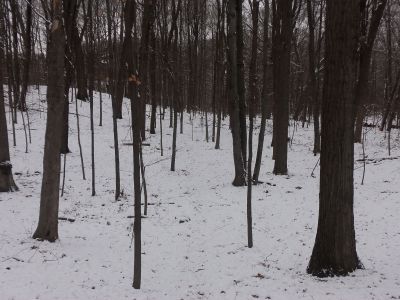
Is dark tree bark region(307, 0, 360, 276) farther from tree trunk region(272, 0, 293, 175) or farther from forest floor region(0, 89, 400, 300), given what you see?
tree trunk region(272, 0, 293, 175)

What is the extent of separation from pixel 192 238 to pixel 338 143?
4.31m

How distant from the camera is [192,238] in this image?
27.9ft

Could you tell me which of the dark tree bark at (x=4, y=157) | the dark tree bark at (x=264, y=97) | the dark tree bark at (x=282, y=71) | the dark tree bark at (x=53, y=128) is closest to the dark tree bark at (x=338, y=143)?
the dark tree bark at (x=53, y=128)

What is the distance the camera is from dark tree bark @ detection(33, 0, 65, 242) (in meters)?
6.55

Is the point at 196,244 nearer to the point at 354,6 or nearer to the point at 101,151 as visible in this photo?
the point at 354,6

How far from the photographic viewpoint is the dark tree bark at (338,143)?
202 inches

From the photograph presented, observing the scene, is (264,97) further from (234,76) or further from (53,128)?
(53,128)

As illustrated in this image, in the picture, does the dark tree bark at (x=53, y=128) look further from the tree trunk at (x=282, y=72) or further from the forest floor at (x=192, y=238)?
the tree trunk at (x=282, y=72)

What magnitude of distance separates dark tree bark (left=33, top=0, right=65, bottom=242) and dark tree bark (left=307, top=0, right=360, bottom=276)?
4276mm

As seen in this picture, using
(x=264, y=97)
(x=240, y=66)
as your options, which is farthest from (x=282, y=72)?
(x=240, y=66)

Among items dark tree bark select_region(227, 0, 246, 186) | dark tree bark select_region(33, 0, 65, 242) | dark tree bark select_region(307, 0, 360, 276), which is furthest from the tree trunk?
dark tree bark select_region(33, 0, 65, 242)

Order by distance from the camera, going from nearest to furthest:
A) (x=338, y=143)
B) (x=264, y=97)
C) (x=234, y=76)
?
(x=338, y=143) < (x=234, y=76) < (x=264, y=97)

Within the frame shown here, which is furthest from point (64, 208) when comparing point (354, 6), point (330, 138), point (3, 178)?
point (354, 6)

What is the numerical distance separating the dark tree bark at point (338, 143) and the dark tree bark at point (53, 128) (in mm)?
4276
